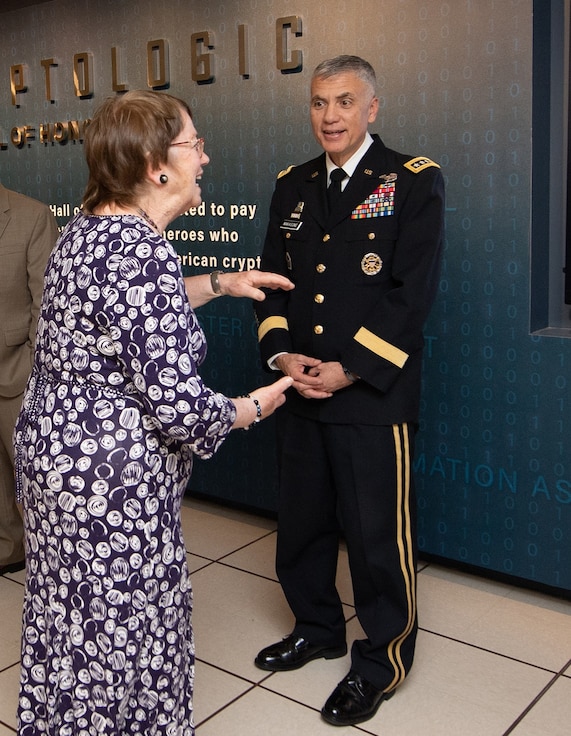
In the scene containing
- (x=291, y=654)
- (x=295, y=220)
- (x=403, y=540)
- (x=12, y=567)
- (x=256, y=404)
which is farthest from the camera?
(x=12, y=567)

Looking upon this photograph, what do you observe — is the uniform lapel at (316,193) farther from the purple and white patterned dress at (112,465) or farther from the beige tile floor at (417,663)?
the beige tile floor at (417,663)

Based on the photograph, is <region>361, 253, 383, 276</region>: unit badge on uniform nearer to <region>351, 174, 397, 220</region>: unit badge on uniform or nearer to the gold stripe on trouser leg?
<region>351, 174, 397, 220</region>: unit badge on uniform

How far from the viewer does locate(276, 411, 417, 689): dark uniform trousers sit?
7.96 feet

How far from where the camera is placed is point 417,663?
8.80 ft

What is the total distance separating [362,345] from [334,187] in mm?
495

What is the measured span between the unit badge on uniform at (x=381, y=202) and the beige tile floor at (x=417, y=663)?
1.37 m

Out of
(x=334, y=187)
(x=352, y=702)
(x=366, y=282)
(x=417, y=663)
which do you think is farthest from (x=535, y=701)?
(x=334, y=187)

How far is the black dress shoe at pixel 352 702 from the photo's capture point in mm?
2395

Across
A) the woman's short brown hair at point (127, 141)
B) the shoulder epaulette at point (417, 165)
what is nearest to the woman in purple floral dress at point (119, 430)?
the woman's short brown hair at point (127, 141)

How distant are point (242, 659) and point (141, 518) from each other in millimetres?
Result: 1191

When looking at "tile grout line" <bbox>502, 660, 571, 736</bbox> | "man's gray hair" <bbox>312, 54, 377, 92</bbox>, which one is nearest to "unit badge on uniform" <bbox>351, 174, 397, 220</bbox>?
"man's gray hair" <bbox>312, 54, 377, 92</bbox>

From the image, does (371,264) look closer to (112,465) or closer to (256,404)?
(256,404)

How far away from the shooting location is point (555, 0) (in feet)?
9.35

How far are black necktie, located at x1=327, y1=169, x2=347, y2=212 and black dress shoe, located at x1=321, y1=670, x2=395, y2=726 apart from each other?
135 centimetres
